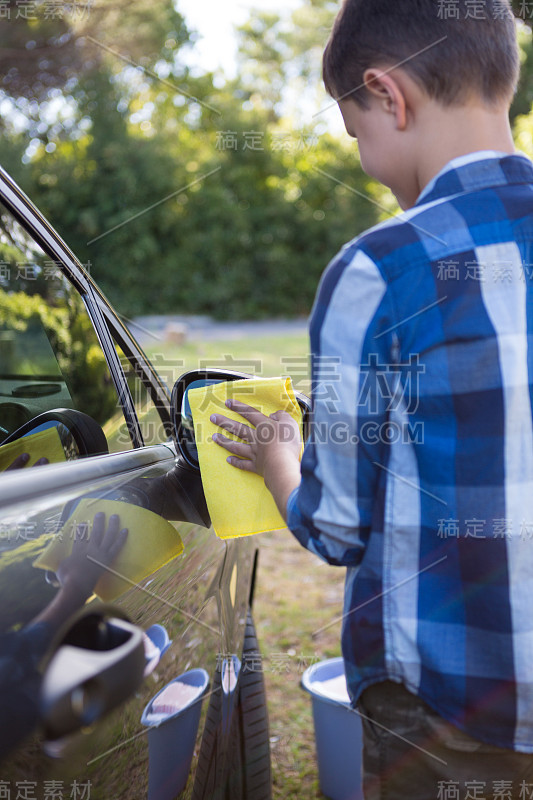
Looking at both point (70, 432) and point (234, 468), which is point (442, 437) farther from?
point (70, 432)

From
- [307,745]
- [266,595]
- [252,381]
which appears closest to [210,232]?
[266,595]

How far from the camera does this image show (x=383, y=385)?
106cm

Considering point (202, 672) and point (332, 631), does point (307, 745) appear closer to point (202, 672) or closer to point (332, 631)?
point (332, 631)

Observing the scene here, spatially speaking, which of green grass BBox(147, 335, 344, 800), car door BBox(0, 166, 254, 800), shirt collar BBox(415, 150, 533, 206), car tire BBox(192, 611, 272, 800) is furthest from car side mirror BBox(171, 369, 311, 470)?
green grass BBox(147, 335, 344, 800)

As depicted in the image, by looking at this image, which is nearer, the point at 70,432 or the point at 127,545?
the point at 127,545

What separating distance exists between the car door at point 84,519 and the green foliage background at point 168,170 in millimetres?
11599

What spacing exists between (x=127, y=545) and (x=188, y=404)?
1.73ft

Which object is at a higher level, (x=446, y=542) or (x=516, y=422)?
(x=516, y=422)

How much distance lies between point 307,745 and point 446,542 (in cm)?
225

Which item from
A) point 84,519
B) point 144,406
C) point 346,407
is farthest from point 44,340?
point 346,407

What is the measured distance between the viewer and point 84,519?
3.77 ft

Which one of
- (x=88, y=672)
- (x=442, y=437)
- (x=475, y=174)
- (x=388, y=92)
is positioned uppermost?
(x=388, y=92)

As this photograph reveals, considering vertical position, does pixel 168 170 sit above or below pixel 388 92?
above

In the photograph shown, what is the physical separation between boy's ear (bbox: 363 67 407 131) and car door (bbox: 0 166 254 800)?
0.77 m
